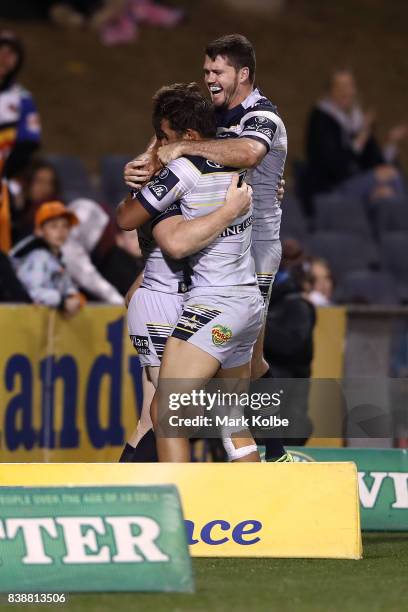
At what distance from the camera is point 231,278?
637cm

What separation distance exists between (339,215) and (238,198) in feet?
27.4

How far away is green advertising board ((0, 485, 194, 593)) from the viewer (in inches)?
203

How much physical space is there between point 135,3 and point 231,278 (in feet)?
43.3

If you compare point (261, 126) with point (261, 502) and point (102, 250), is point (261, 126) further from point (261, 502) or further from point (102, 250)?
point (102, 250)

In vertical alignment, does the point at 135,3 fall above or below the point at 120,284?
above

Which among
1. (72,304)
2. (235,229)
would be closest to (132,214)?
(235,229)

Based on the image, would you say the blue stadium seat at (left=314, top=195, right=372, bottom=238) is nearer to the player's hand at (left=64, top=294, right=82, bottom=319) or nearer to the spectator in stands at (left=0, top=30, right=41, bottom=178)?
the spectator in stands at (left=0, top=30, right=41, bottom=178)

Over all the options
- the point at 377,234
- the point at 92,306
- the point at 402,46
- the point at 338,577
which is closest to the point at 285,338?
the point at 92,306

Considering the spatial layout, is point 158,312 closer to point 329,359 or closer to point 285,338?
point 285,338

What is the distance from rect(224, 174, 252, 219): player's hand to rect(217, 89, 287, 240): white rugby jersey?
24cm

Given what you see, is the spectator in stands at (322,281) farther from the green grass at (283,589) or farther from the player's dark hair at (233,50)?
the green grass at (283,589)

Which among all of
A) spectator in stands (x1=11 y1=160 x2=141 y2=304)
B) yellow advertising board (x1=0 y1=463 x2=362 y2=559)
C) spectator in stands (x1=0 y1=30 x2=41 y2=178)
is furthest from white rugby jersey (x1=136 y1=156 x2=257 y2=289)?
spectator in stands (x1=0 y1=30 x2=41 y2=178)

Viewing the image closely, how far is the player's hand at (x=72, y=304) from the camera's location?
9.22m

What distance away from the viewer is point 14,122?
34.7 ft
